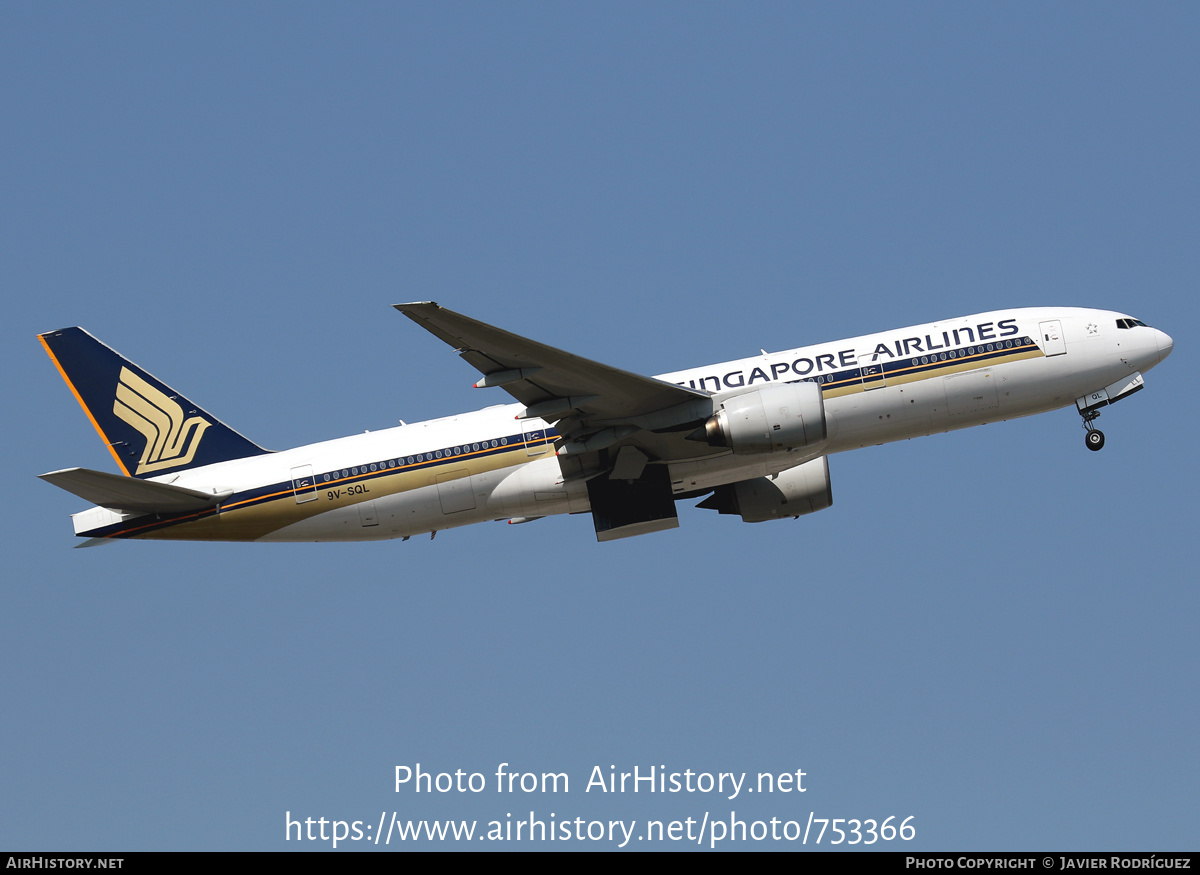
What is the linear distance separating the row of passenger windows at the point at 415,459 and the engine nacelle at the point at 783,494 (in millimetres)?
8367

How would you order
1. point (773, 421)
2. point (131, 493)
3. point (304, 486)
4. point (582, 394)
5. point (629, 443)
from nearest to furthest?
point (773, 421)
point (582, 394)
point (131, 493)
point (629, 443)
point (304, 486)

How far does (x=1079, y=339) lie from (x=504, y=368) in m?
17.1

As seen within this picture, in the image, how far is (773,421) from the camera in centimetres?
3356

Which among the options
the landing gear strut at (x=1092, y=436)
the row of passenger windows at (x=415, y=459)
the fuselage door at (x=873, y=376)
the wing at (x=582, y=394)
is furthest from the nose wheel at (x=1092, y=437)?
the row of passenger windows at (x=415, y=459)

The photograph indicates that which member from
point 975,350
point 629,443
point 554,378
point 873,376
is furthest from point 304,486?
point 975,350

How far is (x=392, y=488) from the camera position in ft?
118

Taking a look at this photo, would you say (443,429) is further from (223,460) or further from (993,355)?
(993,355)

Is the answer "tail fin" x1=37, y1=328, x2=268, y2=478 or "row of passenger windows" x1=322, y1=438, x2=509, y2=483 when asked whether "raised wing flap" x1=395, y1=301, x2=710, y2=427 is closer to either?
"row of passenger windows" x1=322, y1=438, x2=509, y2=483

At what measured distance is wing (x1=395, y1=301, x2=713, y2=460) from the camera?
1244 inches

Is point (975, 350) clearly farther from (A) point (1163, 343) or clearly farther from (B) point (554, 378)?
(B) point (554, 378)

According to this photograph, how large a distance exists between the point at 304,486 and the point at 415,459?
3357 mm

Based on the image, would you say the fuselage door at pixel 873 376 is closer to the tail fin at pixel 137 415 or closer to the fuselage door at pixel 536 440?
the fuselage door at pixel 536 440

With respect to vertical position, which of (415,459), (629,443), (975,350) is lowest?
(629,443)
